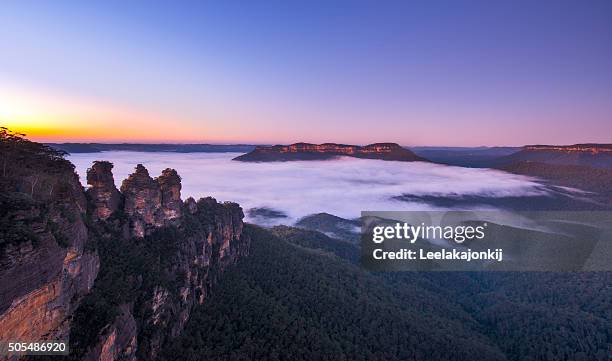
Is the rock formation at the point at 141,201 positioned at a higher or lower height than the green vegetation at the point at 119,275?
higher

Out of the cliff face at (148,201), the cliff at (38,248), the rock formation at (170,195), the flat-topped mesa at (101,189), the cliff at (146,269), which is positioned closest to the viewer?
the cliff at (38,248)

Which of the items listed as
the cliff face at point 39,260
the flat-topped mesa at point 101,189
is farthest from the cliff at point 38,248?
the flat-topped mesa at point 101,189

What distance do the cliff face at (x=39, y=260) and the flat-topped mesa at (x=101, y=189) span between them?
11.7 m

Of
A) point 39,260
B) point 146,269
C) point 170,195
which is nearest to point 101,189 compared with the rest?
point 146,269

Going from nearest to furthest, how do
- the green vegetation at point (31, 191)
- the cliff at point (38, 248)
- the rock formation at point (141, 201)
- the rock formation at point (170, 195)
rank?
the cliff at point (38, 248) < the green vegetation at point (31, 191) < the rock formation at point (141, 201) < the rock formation at point (170, 195)

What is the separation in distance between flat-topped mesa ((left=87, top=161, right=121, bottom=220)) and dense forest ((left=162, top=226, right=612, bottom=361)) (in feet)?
55.9

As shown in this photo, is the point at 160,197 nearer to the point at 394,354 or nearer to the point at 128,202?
the point at 128,202

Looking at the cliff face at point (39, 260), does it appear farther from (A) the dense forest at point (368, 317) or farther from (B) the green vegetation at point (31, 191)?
(A) the dense forest at point (368, 317)

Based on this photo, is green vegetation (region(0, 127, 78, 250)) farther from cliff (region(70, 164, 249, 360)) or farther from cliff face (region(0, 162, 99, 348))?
cliff (region(70, 164, 249, 360))

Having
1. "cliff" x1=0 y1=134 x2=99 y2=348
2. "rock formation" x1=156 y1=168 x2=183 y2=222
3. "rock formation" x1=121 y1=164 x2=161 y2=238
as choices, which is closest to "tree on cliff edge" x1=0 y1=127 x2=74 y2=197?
"cliff" x1=0 y1=134 x2=99 y2=348

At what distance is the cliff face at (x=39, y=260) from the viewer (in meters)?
14.8

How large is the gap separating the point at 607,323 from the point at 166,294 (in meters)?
104

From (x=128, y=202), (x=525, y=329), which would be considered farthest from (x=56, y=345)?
(x=525, y=329)

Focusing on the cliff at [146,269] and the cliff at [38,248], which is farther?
the cliff at [146,269]
